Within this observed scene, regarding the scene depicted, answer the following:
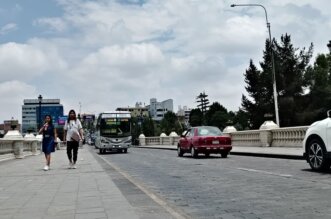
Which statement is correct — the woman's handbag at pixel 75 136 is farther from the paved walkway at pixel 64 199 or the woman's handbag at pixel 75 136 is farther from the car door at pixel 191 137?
the car door at pixel 191 137

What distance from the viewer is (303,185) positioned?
1052 cm

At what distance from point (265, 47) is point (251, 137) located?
5195 cm

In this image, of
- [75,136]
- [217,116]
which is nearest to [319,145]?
[75,136]

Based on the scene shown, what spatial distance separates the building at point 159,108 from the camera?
602 feet

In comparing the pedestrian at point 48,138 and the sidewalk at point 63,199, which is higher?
the pedestrian at point 48,138

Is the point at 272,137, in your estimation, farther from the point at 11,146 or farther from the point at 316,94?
the point at 316,94

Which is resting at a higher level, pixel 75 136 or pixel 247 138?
pixel 75 136

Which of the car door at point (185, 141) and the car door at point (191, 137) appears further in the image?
the car door at point (185, 141)

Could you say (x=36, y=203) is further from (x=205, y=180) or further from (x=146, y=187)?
(x=205, y=180)

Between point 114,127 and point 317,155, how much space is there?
27377 millimetres

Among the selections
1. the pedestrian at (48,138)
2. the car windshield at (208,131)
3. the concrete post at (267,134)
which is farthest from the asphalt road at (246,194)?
the concrete post at (267,134)

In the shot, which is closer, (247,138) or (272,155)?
(272,155)

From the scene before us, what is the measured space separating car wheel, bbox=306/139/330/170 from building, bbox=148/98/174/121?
167 metres

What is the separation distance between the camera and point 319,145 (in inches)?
504
